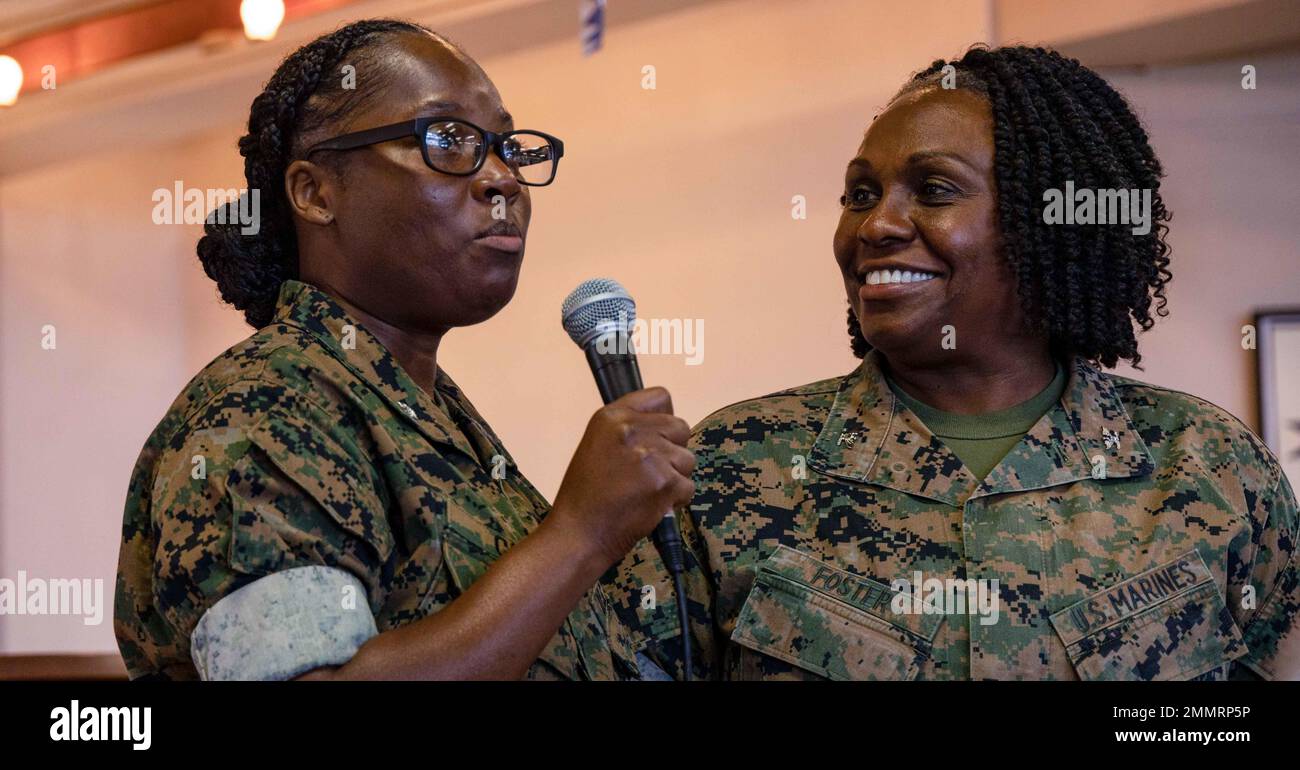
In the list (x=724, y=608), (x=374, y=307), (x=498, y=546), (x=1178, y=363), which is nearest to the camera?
(x=498, y=546)

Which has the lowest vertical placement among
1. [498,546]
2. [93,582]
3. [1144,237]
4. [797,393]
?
[93,582]

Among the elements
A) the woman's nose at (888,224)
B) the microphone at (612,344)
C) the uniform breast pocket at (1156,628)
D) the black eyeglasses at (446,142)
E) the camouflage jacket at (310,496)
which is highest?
the black eyeglasses at (446,142)

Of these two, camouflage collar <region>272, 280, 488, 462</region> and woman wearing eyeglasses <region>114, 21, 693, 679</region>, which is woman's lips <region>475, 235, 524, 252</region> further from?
camouflage collar <region>272, 280, 488, 462</region>

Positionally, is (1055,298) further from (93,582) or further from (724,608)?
(93,582)

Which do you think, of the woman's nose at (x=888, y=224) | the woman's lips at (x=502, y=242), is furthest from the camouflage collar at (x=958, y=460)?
the woman's lips at (x=502, y=242)

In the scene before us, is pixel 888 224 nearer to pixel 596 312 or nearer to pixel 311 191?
pixel 596 312

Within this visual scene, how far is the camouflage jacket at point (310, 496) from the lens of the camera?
1273mm

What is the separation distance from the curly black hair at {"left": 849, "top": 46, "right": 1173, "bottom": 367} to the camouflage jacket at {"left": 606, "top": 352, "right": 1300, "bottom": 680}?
0.41 feet

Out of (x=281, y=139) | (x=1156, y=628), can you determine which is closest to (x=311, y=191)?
(x=281, y=139)

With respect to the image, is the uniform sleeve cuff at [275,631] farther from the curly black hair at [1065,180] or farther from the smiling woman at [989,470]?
the curly black hair at [1065,180]

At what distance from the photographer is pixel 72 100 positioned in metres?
5.05

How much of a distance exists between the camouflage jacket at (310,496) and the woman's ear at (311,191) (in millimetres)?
82

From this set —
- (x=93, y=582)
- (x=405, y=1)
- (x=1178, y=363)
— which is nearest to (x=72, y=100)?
(x=405, y=1)

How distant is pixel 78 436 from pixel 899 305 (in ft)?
14.1
